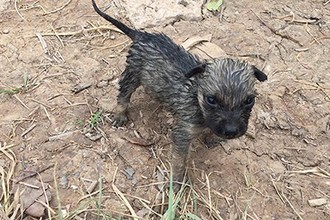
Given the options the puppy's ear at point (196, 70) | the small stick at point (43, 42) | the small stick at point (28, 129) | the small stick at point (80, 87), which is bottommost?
the small stick at point (28, 129)

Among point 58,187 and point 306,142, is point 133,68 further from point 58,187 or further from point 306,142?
point 306,142

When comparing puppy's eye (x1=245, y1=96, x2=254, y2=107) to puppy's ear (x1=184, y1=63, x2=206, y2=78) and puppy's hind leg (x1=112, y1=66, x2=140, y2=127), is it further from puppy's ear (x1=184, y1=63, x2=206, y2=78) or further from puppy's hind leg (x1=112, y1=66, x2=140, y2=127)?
puppy's hind leg (x1=112, y1=66, x2=140, y2=127)

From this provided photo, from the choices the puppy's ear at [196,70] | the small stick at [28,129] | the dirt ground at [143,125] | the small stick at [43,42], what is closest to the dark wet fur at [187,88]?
the puppy's ear at [196,70]

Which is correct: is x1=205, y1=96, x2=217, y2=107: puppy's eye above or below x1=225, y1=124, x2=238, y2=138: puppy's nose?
above

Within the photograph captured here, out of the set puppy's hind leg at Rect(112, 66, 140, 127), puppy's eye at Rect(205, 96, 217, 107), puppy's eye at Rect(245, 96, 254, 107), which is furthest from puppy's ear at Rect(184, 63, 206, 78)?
puppy's hind leg at Rect(112, 66, 140, 127)

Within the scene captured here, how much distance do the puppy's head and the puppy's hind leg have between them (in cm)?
91

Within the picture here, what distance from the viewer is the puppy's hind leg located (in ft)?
17.8

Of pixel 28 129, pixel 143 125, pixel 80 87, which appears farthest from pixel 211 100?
pixel 28 129

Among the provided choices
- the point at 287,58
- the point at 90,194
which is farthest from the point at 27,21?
the point at 287,58

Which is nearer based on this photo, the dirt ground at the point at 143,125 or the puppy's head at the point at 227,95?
the puppy's head at the point at 227,95

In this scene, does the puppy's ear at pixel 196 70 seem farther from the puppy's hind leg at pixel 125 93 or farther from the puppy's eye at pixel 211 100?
the puppy's hind leg at pixel 125 93

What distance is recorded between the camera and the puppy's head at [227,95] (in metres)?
4.43

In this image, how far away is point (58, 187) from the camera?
4.92m

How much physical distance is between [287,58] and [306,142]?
1.19 meters
